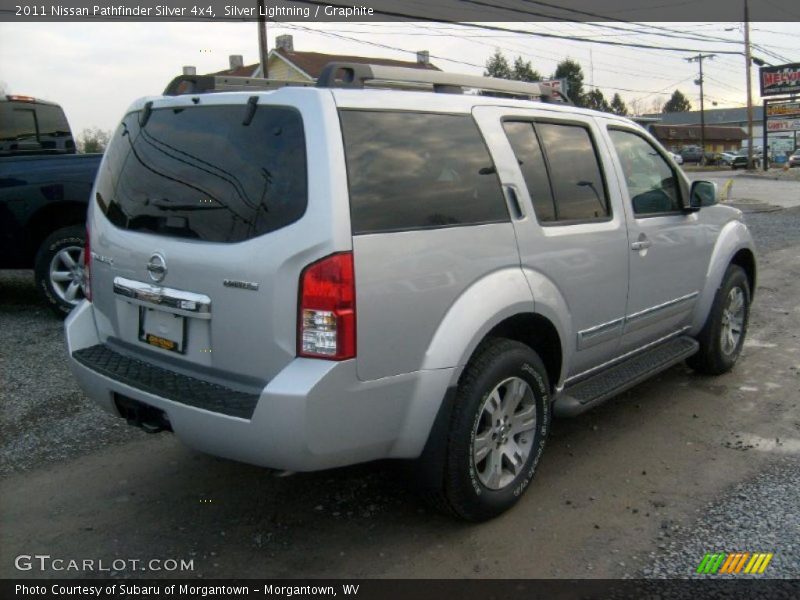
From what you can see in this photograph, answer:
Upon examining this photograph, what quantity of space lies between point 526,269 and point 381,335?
3.17 ft

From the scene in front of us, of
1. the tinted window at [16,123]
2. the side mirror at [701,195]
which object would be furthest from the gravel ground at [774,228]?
the tinted window at [16,123]

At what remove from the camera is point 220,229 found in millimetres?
2947

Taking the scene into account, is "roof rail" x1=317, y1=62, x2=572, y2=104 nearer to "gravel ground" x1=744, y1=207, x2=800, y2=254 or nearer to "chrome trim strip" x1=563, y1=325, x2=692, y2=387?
"chrome trim strip" x1=563, y1=325, x2=692, y2=387

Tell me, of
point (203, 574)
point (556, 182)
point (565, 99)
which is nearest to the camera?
point (203, 574)

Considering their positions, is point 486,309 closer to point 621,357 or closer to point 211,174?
point 211,174

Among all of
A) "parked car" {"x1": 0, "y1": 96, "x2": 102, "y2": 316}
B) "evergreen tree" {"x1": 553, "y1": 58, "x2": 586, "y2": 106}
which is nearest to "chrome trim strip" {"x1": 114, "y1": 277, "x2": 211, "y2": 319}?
"parked car" {"x1": 0, "y1": 96, "x2": 102, "y2": 316}

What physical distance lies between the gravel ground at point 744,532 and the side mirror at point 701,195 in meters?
1.87

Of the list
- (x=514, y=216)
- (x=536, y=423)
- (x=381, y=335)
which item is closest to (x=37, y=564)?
(x=381, y=335)

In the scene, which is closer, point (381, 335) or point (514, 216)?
point (381, 335)

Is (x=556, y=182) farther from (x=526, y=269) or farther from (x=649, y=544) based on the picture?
(x=649, y=544)

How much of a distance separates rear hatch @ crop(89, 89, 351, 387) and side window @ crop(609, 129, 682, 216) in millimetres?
2282

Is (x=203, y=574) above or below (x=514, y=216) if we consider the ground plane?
below

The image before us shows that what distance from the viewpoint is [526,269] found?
348 cm

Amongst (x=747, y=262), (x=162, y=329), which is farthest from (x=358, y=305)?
(x=747, y=262)
